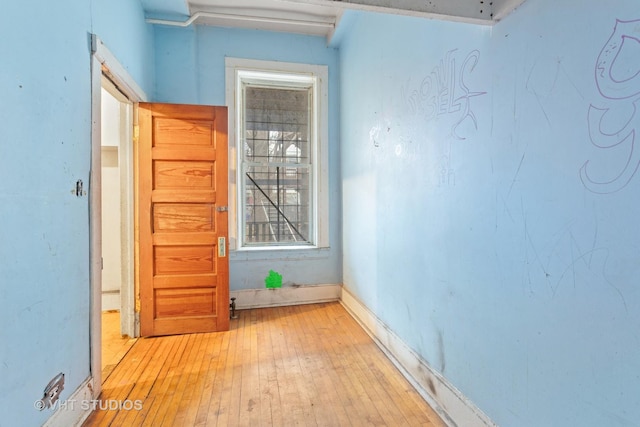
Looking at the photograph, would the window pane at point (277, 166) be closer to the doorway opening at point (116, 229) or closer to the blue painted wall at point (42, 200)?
the doorway opening at point (116, 229)

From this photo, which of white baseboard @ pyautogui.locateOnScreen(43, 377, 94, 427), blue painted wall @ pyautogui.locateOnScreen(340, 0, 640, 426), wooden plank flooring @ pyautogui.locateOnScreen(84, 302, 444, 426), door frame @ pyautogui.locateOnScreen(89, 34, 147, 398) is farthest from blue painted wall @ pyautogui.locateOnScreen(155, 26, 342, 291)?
white baseboard @ pyautogui.locateOnScreen(43, 377, 94, 427)

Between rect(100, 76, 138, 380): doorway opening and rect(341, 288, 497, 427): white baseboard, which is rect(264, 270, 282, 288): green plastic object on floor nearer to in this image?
rect(341, 288, 497, 427): white baseboard

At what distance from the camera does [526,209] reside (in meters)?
1.20

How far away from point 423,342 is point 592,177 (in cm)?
133

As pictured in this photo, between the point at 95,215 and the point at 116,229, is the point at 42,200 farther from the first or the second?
the point at 116,229

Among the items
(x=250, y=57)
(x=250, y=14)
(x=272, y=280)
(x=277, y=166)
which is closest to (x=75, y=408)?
(x=272, y=280)

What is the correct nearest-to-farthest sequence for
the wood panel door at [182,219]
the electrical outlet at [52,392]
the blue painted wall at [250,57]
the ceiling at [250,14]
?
the electrical outlet at [52,392] → the wood panel door at [182,219] → the ceiling at [250,14] → the blue painted wall at [250,57]

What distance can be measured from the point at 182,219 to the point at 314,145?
5.49 feet

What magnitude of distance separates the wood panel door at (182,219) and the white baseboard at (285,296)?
56 centimetres

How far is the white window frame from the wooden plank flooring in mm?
1061

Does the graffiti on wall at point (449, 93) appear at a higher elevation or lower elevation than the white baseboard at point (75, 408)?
higher

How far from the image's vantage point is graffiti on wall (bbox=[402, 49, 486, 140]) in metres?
1.51

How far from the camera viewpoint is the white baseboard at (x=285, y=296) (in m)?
3.49

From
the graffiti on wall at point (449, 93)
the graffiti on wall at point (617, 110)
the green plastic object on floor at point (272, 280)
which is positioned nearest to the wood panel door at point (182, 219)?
the green plastic object on floor at point (272, 280)
